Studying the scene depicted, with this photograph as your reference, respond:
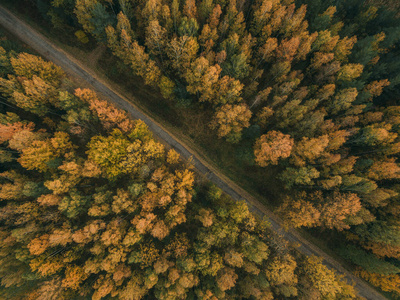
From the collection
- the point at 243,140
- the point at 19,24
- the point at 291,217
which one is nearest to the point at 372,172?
the point at 291,217

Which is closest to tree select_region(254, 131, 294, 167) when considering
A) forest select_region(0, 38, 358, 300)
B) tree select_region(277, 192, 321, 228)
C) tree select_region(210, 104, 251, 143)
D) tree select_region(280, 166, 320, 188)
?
tree select_region(210, 104, 251, 143)

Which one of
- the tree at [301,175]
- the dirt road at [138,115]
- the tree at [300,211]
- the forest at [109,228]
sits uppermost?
the tree at [301,175]

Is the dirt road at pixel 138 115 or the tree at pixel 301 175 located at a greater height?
the tree at pixel 301 175

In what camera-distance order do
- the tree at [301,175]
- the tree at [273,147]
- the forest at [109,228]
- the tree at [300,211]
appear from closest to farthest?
the forest at [109,228]
the tree at [273,147]
the tree at [301,175]
the tree at [300,211]

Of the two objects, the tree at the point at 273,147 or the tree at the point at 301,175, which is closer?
the tree at the point at 273,147

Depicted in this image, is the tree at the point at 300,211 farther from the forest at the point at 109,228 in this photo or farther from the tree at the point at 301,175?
the forest at the point at 109,228

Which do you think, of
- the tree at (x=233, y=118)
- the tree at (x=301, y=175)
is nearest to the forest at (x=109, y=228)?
A: the tree at (x=301, y=175)

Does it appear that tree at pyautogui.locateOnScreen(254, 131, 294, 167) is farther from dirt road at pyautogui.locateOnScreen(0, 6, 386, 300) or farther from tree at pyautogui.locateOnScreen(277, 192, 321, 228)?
dirt road at pyautogui.locateOnScreen(0, 6, 386, 300)

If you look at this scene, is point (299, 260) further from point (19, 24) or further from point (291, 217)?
point (19, 24)
